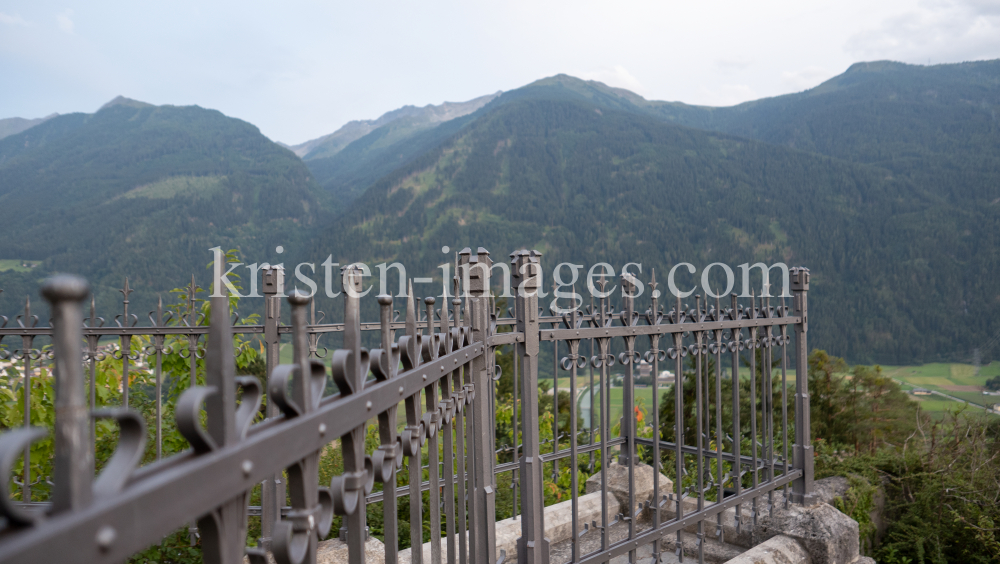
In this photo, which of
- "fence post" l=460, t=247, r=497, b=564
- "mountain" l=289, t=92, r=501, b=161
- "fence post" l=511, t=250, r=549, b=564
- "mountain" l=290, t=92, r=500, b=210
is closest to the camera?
"fence post" l=460, t=247, r=497, b=564

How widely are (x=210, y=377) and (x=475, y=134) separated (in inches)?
3811

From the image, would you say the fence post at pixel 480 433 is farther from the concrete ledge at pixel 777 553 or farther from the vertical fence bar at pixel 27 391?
the vertical fence bar at pixel 27 391

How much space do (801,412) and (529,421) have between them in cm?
360

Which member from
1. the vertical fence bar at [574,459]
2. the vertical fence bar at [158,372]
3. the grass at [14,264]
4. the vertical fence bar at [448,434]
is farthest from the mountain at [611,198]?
the vertical fence bar at [448,434]

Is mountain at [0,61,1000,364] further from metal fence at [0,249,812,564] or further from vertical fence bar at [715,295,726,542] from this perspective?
metal fence at [0,249,812,564]

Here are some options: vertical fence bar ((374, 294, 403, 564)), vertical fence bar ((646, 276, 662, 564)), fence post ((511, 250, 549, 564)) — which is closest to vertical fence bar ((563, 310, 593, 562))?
fence post ((511, 250, 549, 564))

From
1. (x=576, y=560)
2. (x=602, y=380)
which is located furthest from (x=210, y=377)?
(x=602, y=380)

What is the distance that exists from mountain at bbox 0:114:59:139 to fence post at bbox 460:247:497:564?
129923 mm

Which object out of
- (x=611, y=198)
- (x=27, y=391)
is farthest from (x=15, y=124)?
(x=27, y=391)

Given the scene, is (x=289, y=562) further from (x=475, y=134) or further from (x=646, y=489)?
(x=475, y=134)

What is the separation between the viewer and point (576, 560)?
11.1 ft

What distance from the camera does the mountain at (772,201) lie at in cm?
5134

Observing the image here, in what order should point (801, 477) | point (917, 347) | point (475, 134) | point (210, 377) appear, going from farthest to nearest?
point (475, 134)
point (917, 347)
point (801, 477)
point (210, 377)

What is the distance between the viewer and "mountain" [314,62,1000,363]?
2021 inches
